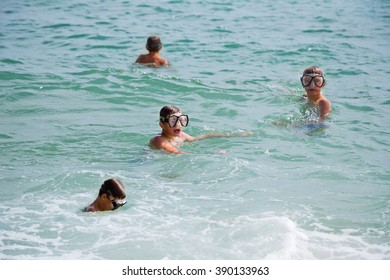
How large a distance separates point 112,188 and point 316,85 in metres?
5.14

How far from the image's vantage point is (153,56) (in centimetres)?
1457

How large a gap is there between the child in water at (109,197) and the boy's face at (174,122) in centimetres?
206

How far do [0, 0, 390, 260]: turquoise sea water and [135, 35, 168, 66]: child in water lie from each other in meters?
0.27

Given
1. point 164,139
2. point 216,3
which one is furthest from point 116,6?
point 164,139

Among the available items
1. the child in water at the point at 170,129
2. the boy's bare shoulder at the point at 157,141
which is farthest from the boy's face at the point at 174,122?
the boy's bare shoulder at the point at 157,141

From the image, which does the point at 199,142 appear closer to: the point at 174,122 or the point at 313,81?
the point at 174,122

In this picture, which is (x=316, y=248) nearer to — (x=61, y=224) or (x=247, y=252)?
(x=247, y=252)

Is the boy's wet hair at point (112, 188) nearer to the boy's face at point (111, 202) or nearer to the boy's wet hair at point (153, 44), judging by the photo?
the boy's face at point (111, 202)

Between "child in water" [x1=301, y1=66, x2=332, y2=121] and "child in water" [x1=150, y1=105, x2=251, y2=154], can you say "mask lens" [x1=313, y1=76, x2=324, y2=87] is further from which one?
"child in water" [x1=150, y1=105, x2=251, y2=154]

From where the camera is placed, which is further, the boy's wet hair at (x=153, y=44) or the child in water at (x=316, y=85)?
the boy's wet hair at (x=153, y=44)

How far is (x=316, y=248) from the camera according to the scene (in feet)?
22.3

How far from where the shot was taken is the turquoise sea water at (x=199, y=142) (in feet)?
23.3

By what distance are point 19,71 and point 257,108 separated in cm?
548
